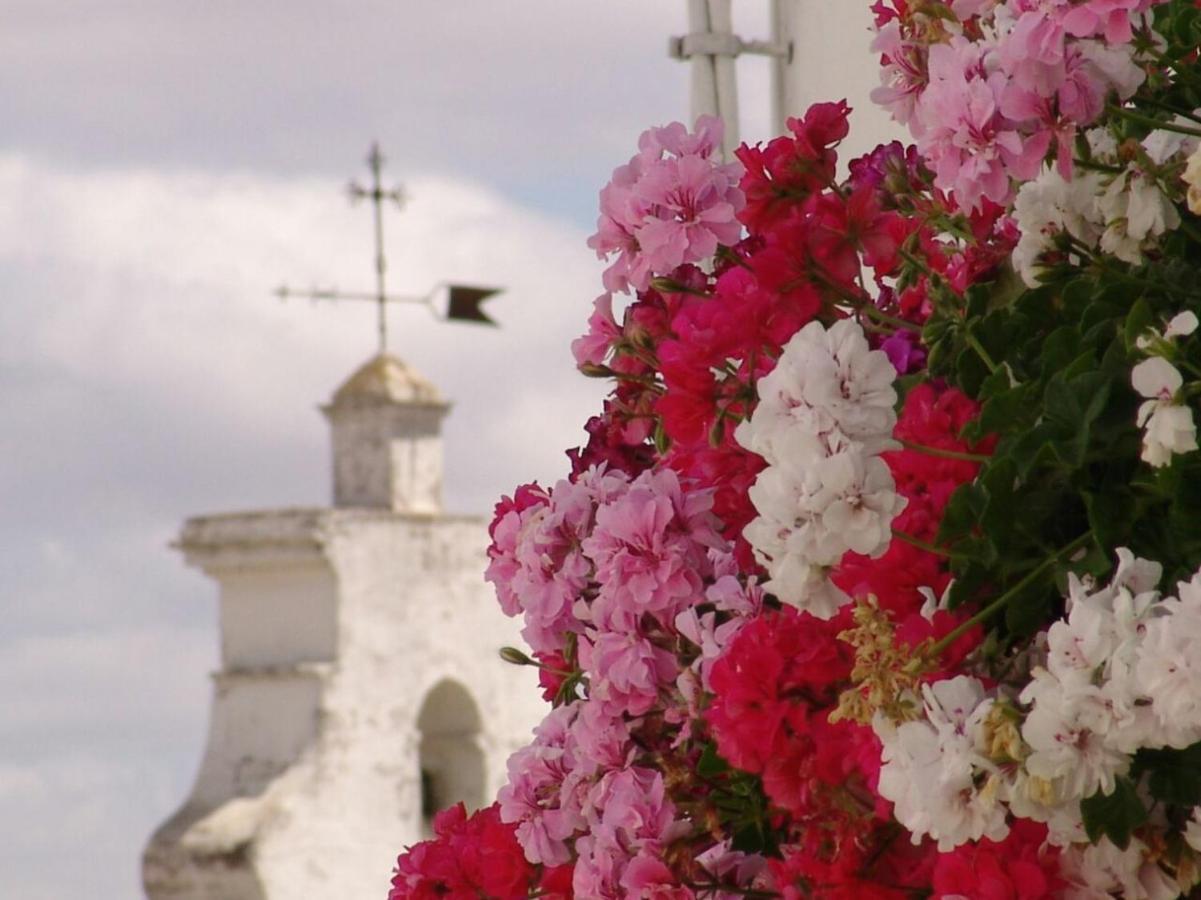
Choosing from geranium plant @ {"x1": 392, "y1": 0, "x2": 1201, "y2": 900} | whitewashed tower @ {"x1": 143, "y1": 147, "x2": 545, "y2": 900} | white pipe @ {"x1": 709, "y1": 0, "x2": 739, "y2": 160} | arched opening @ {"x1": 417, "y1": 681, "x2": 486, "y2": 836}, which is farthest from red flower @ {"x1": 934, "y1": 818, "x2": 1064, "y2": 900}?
arched opening @ {"x1": 417, "y1": 681, "x2": 486, "y2": 836}

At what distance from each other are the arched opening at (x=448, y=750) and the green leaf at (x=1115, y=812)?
35.7ft

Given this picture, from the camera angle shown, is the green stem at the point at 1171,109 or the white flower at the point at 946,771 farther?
the green stem at the point at 1171,109

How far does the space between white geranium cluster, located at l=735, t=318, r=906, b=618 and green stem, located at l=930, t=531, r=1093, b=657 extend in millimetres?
82

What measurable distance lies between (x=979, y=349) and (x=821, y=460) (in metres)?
0.21

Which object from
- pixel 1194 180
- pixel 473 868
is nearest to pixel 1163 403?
pixel 1194 180

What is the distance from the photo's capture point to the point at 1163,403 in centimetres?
139

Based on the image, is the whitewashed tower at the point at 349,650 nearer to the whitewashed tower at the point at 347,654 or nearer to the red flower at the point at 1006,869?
the whitewashed tower at the point at 347,654

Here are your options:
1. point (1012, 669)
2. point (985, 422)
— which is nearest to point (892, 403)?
point (985, 422)

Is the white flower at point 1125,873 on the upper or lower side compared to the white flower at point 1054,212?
lower

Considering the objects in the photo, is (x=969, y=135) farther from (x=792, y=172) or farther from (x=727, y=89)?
(x=727, y=89)

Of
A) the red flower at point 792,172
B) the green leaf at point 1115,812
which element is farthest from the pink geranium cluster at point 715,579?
the green leaf at point 1115,812

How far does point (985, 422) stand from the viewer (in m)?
1.53

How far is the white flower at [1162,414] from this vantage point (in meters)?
1.37

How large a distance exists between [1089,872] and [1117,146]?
1.77 feet
